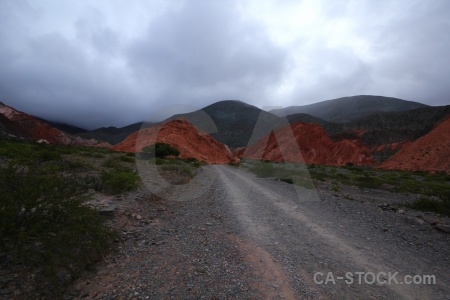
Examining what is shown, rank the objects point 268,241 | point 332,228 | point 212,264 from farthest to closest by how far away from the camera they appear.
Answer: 1. point 332,228
2. point 268,241
3. point 212,264

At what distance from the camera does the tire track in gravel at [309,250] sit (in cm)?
352

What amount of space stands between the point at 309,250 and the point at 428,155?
5180cm

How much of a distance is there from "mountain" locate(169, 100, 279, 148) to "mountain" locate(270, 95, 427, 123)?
43.7ft

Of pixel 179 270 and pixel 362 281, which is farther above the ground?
pixel 362 281

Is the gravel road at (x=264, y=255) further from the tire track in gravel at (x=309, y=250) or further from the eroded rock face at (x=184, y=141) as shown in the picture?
the eroded rock face at (x=184, y=141)

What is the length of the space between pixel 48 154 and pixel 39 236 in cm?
1286

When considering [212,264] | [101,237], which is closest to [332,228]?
[212,264]

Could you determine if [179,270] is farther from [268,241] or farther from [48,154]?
[48,154]

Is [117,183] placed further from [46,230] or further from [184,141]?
[184,141]

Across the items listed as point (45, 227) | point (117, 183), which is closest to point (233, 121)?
point (117, 183)

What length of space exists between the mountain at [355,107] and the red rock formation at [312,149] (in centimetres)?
4965

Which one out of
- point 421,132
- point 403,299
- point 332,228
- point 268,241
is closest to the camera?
point 403,299

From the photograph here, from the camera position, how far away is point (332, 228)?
21.1 ft

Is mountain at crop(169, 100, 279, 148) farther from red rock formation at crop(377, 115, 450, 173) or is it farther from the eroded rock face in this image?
red rock formation at crop(377, 115, 450, 173)
